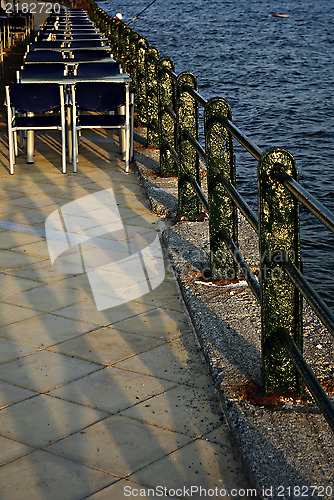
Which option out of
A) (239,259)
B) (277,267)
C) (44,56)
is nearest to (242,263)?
(239,259)

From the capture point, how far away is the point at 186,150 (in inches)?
212

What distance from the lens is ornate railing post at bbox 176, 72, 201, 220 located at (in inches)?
207

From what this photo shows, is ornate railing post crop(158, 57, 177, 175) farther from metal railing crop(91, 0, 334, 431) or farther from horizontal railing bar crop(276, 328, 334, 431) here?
horizontal railing bar crop(276, 328, 334, 431)

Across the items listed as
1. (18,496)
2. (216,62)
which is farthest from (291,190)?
(216,62)

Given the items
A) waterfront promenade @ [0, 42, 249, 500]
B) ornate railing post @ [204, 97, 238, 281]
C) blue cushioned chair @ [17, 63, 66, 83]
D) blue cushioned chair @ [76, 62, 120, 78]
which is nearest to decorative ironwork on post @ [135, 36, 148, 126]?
blue cushioned chair @ [76, 62, 120, 78]

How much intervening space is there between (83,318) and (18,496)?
1497 millimetres

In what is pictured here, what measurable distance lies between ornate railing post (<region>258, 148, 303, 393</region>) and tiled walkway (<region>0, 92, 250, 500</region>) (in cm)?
32

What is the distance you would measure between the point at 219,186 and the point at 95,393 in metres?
1.38

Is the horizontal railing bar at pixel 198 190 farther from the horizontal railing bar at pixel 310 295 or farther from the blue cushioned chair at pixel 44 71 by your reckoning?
the blue cushioned chair at pixel 44 71

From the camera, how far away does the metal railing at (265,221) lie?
2.69m

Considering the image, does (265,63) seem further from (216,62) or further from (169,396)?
(169,396)

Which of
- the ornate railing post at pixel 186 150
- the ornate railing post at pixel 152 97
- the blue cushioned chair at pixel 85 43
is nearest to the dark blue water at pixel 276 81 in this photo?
the ornate railing post at pixel 152 97

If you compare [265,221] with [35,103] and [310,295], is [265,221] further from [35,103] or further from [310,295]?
[35,103]

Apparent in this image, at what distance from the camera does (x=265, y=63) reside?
31562 millimetres
